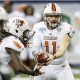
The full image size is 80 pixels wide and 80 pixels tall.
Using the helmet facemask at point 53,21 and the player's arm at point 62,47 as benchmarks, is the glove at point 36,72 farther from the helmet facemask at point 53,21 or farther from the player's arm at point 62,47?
the helmet facemask at point 53,21

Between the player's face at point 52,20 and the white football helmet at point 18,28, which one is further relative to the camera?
the player's face at point 52,20

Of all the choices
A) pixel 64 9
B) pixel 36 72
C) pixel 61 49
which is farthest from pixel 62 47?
pixel 64 9

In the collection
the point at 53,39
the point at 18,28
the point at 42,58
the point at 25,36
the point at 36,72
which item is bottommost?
the point at 36,72

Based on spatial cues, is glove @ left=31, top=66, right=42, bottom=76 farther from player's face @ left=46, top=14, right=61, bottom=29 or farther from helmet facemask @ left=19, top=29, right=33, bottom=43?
player's face @ left=46, top=14, right=61, bottom=29

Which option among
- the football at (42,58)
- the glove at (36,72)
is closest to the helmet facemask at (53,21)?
the football at (42,58)

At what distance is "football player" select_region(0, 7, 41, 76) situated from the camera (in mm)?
5348

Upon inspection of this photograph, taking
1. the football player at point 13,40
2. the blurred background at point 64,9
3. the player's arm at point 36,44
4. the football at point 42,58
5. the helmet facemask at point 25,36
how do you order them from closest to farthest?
the football player at point 13,40 < the football at point 42,58 < the helmet facemask at point 25,36 < the player's arm at point 36,44 < the blurred background at point 64,9

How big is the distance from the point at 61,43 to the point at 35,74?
1.77 ft

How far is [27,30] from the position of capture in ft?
18.8

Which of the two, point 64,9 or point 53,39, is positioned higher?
point 53,39

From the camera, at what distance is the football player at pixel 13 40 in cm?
535

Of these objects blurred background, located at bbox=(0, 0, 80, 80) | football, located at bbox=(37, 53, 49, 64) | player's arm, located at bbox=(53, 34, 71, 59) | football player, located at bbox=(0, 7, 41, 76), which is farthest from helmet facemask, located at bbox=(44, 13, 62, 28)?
blurred background, located at bbox=(0, 0, 80, 80)

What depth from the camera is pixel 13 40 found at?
5.42 m

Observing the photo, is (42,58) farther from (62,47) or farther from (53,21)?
(53,21)
